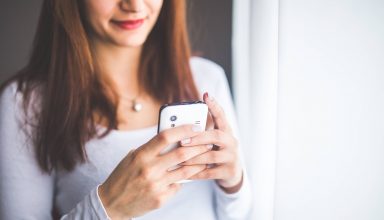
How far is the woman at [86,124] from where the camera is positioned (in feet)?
2.21

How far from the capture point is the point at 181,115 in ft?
1.88

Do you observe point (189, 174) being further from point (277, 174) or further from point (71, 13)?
point (71, 13)

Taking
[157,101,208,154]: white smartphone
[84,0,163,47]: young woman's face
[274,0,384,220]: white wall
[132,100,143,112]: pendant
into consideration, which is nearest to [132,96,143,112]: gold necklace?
[132,100,143,112]: pendant

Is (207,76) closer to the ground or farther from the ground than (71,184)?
farther from the ground

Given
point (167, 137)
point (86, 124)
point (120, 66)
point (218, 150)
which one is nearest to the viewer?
point (167, 137)

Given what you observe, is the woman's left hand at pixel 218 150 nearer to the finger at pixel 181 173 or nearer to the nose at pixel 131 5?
the finger at pixel 181 173

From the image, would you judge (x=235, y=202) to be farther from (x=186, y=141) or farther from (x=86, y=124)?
(x=86, y=124)

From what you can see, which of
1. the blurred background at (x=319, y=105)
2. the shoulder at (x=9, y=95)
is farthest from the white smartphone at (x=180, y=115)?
the shoulder at (x=9, y=95)

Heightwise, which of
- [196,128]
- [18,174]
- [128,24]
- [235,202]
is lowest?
[235,202]

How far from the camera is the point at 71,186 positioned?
2.38ft

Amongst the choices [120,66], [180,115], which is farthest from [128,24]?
[180,115]

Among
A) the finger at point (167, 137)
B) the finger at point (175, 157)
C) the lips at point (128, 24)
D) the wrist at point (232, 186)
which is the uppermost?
the lips at point (128, 24)

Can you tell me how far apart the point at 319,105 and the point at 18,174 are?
563mm

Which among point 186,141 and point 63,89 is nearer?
point 186,141
